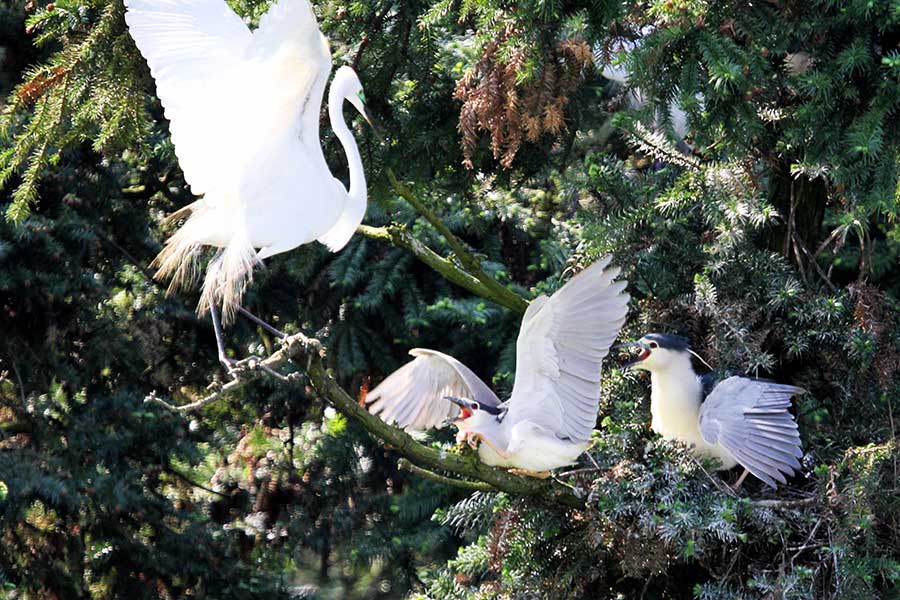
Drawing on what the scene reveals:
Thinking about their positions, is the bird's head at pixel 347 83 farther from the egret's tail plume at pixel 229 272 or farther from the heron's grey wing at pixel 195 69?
A: the egret's tail plume at pixel 229 272

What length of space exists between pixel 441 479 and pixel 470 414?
43 centimetres

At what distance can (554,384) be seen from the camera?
4.54m

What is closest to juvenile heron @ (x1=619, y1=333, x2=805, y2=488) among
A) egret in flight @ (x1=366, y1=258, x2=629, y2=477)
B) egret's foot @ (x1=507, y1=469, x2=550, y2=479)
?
egret in flight @ (x1=366, y1=258, x2=629, y2=477)

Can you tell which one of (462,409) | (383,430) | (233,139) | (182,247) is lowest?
(462,409)

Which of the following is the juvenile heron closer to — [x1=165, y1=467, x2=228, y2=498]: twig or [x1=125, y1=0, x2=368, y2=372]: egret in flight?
[x1=125, y1=0, x2=368, y2=372]: egret in flight

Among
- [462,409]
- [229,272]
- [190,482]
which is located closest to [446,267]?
[462,409]

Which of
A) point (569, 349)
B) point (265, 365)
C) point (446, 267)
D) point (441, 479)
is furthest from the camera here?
point (446, 267)

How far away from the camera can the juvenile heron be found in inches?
178

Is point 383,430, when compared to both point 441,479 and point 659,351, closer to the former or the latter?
point 441,479

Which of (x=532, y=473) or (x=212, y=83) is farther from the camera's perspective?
(x=532, y=473)

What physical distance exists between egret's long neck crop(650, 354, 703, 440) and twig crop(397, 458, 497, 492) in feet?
1.96

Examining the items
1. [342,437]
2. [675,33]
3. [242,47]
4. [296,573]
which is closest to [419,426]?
[342,437]

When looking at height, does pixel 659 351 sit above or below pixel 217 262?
below

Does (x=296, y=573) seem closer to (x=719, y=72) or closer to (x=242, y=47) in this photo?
(x=242, y=47)
